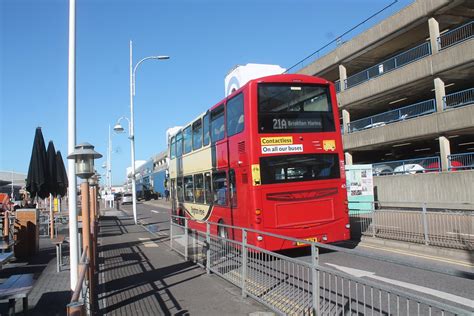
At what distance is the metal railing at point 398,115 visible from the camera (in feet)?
92.8

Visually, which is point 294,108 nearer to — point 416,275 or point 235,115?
point 235,115

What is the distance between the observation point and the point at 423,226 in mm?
12266

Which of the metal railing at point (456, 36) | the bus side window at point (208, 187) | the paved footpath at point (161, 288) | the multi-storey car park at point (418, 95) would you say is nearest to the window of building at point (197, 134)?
the bus side window at point (208, 187)

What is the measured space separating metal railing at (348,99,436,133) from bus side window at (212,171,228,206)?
1863 cm

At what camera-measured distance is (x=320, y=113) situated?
38.1 ft

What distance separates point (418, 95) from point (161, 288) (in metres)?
28.7

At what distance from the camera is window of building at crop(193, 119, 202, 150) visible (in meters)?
15.4

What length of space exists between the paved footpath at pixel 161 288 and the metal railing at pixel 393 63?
2201cm

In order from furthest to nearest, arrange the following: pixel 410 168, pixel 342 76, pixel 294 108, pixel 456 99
A: 1. pixel 342 76
2. pixel 410 168
3. pixel 456 99
4. pixel 294 108

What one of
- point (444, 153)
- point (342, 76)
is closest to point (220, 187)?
point (444, 153)

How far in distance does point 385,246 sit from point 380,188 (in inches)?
718

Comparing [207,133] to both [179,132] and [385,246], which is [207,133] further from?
[385,246]

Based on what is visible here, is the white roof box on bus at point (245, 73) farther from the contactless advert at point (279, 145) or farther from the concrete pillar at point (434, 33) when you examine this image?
the contactless advert at point (279, 145)

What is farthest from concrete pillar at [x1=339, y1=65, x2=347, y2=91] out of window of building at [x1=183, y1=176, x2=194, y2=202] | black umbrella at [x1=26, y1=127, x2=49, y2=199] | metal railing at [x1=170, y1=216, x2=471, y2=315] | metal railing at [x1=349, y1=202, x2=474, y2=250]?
metal railing at [x1=170, y1=216, x2=471, y2=315]
